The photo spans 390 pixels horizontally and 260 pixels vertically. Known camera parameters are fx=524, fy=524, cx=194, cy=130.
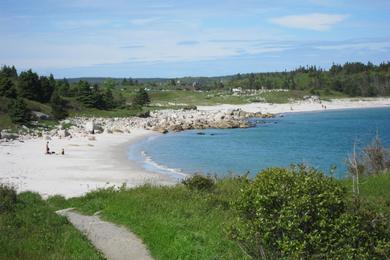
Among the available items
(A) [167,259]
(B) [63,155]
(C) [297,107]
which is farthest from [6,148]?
(C) [297,107]

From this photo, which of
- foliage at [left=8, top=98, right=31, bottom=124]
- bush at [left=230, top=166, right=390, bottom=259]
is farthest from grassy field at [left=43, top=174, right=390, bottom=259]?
foliage at [left=8, top=98, right=31, bottom=124]

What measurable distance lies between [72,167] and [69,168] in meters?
0.54

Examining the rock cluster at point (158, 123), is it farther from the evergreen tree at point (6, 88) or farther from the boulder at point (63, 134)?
the evergreen tree at point (6, 88)

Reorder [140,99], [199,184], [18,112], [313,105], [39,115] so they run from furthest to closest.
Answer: [313,105] → [140,99] → [39,115] → [18,112] → [199,184]

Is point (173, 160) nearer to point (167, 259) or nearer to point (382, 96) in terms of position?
point (167, 259)

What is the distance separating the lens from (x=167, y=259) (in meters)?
12.4

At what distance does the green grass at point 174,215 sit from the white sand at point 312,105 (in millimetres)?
114247

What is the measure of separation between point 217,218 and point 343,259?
6.74 meters

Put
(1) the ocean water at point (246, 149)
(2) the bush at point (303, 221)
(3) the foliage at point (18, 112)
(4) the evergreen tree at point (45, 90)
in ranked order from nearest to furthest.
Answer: (2) the bush at point (303, 221)
(1) the ocean water at point (246, 149)
(3) the foliage at point (18, 112)
(4) the evergreen tree at point (45, 90)

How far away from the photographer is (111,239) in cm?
1414

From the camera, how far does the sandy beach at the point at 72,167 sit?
98.5 ft

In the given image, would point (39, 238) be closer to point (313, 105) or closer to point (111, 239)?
point (111, 239)

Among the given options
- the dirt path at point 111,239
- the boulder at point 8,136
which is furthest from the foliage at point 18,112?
the dirt path at point 111,239

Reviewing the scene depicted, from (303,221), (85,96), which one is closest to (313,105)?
(85,96)
